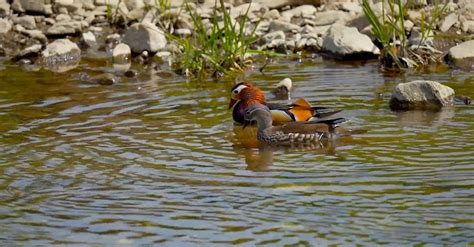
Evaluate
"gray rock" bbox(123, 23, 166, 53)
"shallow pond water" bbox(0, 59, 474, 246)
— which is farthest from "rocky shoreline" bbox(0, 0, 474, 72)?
"shallow pond water" bbox(0, 59, 474, 246)

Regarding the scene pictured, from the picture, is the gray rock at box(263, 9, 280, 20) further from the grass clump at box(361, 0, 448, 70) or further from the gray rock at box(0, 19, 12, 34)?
the gray rock at box(0, 19, 12, 34)

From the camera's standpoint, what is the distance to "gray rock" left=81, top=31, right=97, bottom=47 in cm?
1650

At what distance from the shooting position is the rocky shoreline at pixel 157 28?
15086 millimetres

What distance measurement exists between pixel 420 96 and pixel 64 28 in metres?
7.66

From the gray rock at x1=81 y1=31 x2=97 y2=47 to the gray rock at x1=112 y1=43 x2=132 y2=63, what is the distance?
102 centimetres

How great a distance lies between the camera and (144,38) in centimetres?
1560

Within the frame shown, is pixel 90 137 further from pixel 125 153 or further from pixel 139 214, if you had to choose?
pixel 139 214

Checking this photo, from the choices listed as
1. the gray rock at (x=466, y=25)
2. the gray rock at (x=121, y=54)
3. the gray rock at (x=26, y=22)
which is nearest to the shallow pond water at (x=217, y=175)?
the gray rock at (x=121, y=54)

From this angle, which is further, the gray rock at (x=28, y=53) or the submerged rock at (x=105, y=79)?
the gray rock at (x=28, y=53)

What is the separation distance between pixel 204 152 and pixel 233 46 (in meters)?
4.62

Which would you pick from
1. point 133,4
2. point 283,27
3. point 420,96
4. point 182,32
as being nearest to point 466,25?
point 283,27

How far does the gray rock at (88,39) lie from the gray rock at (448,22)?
17.0 feet

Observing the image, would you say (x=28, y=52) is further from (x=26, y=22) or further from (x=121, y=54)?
(x=26, y=22)

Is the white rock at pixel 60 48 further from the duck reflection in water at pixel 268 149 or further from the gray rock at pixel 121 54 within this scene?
the duck reflection in water at pixel 268 149
